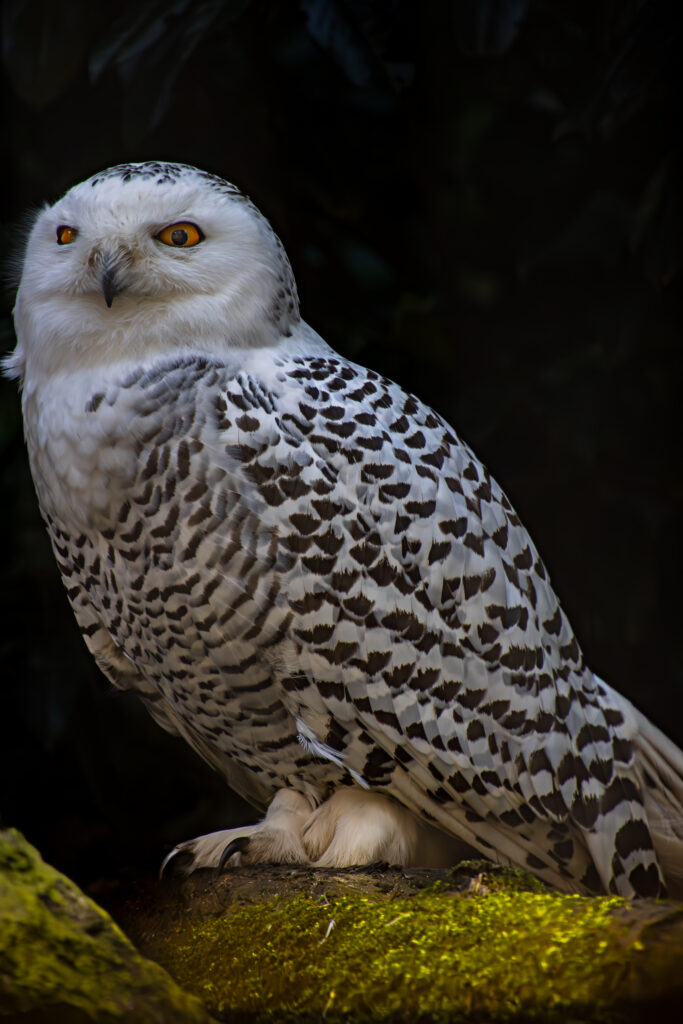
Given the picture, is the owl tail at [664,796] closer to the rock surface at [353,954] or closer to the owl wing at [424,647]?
the owl wing at [424,647]

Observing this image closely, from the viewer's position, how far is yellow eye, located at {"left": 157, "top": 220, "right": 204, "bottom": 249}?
3.60 feet

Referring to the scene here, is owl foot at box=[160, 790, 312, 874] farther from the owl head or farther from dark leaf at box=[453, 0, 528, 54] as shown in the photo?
dark leaf at box=[453, 0, 528, 54]

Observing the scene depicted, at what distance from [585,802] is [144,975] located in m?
0.63

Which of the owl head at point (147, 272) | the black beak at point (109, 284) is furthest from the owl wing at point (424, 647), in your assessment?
the black beak at point (109, 284)

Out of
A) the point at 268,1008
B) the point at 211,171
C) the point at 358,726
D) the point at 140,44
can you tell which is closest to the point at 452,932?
the point at 268,1008

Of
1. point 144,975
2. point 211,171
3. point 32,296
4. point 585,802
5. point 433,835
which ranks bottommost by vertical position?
point 433,835

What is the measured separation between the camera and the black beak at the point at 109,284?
1.05m

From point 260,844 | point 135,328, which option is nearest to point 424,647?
point 260,844

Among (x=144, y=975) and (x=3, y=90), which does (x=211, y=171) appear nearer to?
(x=3, y=90)

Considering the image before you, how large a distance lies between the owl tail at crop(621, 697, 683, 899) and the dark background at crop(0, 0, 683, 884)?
0.65 feet

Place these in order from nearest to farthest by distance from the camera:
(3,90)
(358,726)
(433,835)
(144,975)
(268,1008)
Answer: (144,975) → (268,1008) → (358,726) → (433,835) → (3,90)

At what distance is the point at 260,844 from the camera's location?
1.14 meters

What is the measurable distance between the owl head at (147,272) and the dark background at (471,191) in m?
0.19

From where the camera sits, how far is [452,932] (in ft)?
2.52
